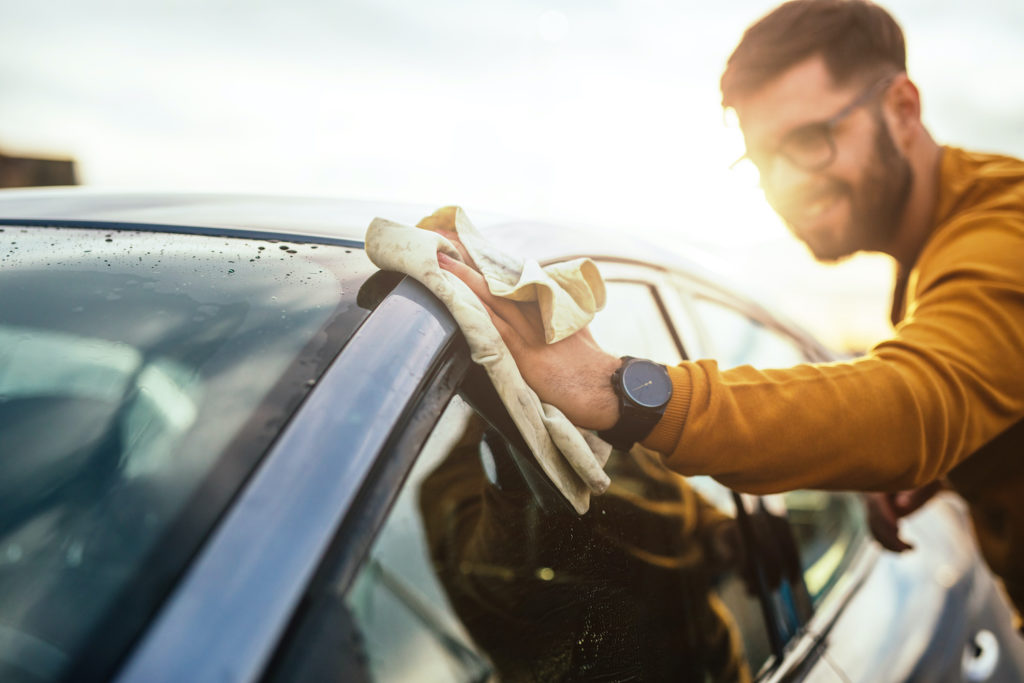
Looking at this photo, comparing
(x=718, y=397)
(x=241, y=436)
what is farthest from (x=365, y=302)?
(x=718, y=397)

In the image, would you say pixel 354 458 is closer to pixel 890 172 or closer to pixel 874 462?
pixel 874 462

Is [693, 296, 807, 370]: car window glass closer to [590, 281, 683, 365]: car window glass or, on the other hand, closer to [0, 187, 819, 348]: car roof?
[590, 281, 683, 365]: car window glass

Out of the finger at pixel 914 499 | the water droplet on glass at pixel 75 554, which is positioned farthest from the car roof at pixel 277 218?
the finger at pixel 914 499

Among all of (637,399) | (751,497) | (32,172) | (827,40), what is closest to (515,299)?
(637,399)

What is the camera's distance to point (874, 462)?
3.56 ft

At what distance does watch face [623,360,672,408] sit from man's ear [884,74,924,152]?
145cm

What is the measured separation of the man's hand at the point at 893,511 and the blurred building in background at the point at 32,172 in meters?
19.5

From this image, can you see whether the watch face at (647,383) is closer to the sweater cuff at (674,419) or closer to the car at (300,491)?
the sweater cuff at (674,419)

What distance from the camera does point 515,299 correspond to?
98 cm

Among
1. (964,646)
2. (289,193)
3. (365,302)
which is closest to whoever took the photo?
(365,302)

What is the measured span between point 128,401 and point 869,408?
3.59ft

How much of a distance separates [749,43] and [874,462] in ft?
4.82

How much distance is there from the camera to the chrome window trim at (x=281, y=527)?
53cm

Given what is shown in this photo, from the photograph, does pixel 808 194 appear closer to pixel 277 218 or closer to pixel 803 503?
pixel 803 503
